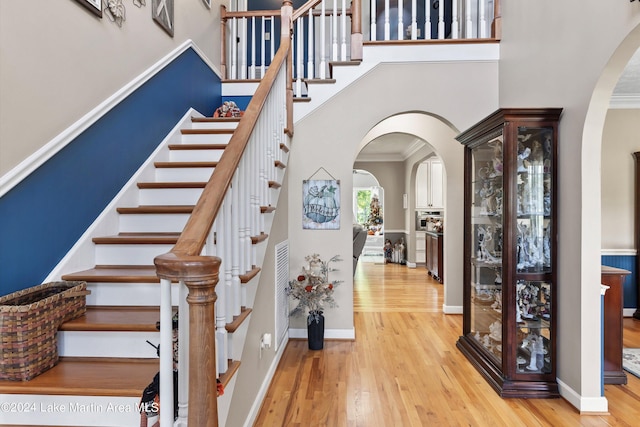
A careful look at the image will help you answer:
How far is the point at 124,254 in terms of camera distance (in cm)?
219

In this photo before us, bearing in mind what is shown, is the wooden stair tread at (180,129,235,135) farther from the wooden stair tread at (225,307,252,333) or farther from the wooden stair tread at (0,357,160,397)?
the wooden stair tread at (0,357,160,397)

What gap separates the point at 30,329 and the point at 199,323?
0.89 m

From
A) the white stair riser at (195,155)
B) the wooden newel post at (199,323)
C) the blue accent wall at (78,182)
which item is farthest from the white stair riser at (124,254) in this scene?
the wooden newel post at (199,323)

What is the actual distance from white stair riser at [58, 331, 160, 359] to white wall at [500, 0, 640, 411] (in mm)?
2485

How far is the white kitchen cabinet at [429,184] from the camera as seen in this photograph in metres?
8.04

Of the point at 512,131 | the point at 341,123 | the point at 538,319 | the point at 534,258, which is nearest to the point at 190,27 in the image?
the point at 341,123

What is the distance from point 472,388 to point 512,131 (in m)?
1.86

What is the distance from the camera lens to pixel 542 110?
95.3 inches

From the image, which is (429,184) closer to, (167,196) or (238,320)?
(167,196)

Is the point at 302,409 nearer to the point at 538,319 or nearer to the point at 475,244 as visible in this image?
the point at 538,319

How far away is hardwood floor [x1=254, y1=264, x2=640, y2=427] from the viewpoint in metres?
2.15

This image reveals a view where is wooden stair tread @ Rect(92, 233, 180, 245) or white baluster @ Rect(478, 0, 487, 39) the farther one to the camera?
white baluster @ Rect(478, 0, 487, 39)

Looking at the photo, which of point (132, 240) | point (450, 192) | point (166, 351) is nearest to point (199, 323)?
point (166, 351)

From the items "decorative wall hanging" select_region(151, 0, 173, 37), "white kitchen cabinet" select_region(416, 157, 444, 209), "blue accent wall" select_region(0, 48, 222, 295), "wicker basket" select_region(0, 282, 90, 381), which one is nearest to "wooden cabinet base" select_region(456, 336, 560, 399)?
"wicker basket" select_region(0, 282, 90, 381)
